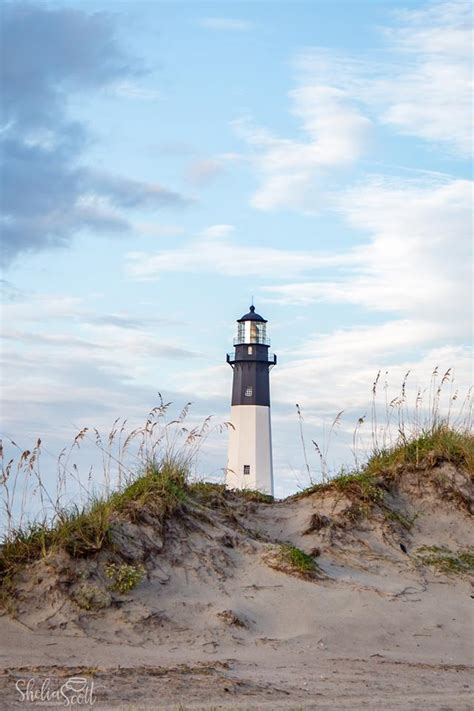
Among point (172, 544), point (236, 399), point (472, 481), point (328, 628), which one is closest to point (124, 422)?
point (172, 544)

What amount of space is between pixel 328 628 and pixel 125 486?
295cm

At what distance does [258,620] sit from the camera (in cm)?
955

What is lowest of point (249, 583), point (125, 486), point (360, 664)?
point (360, 664)

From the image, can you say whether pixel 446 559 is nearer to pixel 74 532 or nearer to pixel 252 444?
pixel 74 532

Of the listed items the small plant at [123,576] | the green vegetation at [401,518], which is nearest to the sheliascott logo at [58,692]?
the small plant at [123,576]

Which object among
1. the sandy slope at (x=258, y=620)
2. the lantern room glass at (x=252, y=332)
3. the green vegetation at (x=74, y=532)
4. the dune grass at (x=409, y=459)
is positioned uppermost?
the lantern room glass at (x=252, y=332)

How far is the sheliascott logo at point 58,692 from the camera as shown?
6.97 meters

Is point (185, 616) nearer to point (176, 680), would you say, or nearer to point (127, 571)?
point (127, 571)

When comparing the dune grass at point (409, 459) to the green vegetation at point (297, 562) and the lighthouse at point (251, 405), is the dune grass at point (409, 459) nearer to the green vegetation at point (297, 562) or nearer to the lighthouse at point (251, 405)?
the green vegetation at point (297, 562)

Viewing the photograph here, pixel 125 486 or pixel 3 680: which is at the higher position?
pixel 125 486

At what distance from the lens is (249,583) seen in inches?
400

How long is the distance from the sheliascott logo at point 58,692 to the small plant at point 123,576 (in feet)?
6.16

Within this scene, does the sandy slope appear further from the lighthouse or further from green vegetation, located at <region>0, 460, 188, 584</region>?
the lighthouse

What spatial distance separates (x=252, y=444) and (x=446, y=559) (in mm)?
28848
